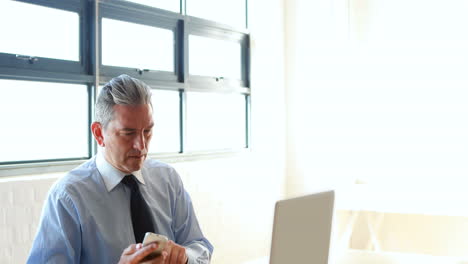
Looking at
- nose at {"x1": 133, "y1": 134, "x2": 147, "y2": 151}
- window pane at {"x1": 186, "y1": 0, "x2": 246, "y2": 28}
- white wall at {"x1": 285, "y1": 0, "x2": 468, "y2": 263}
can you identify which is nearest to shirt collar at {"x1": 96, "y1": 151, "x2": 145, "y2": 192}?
nose at {"x1": 133, "y1": 134, "x2": 147, "y2": 151}

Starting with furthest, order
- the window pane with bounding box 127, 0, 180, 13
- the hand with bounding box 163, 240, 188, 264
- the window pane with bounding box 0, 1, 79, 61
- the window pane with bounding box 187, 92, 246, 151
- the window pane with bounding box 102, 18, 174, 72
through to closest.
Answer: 1. the window pane with bounding box 187, 92, 246, 151
2. the window pane with bounding box 127, 0, 180, 13
3. the window pane with bounding box 102, 18, 174, 72
4. the window pane with bounding box 0, 1, 79, 61
5. the hand with bounding box 163, 240, 188, 264

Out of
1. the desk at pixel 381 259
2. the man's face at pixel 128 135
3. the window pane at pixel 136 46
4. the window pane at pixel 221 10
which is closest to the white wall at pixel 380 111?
the window pane at pixel 221 10

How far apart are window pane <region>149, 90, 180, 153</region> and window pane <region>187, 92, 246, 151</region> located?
12 cm

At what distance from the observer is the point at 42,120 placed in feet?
10.4

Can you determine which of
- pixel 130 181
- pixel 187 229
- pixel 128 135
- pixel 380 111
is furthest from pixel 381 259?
pixel 380 111

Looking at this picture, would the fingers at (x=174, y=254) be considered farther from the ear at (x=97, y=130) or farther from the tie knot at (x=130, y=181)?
the ear at (x=97, y=130)

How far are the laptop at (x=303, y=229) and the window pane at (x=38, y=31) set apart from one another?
7.03 ft

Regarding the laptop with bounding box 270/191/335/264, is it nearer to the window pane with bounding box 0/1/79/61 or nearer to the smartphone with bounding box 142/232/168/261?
the smartphone with bounding box 142/232/168/261

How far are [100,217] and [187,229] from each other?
0.38 metres

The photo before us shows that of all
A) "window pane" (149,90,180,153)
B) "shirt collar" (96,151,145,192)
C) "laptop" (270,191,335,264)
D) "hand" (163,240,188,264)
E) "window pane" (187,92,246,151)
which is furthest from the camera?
"window pane" (187,92,246,151)

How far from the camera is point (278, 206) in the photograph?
1.35 metres

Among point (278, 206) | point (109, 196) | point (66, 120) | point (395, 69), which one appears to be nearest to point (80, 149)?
point (66, 120)

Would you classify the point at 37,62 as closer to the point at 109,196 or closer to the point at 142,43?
the point at 142,43

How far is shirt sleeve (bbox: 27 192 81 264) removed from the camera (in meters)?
1.62
